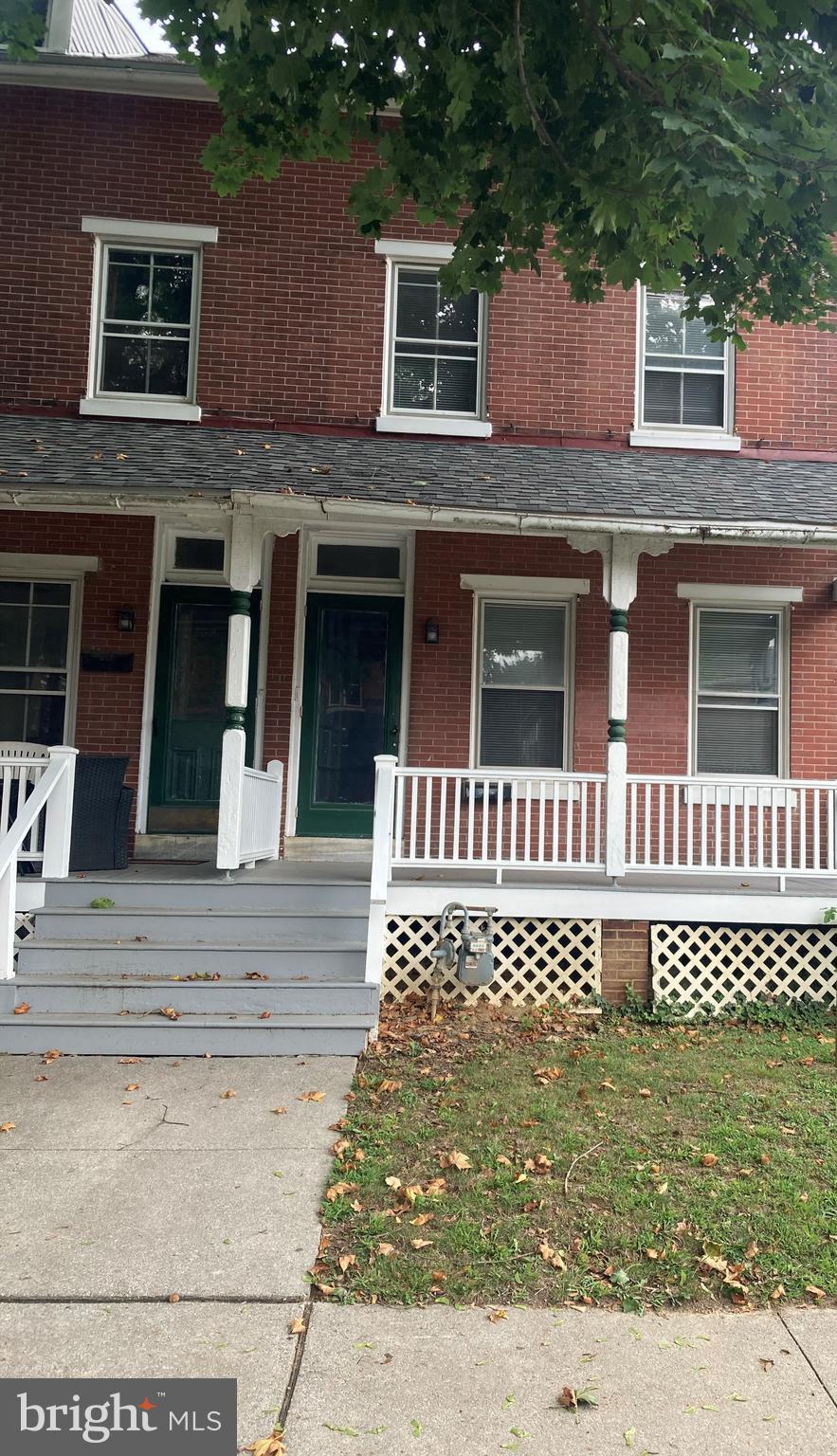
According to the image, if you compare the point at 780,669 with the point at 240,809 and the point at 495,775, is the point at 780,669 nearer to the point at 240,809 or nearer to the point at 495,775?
the point at 495,775

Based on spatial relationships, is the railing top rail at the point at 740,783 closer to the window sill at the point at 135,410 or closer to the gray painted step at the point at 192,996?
the gray painted step at the point at 192,996

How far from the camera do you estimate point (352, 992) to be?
239 inches

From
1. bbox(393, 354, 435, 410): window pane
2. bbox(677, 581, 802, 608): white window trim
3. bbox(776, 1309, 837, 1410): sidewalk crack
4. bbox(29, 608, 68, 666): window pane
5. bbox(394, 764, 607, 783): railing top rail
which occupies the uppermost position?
bbox(393, 354, 435, 410): window pane

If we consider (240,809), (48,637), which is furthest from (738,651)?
(48,637)

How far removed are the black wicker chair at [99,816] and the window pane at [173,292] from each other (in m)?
4.61

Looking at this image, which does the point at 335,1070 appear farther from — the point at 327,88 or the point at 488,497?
the point at 327,88

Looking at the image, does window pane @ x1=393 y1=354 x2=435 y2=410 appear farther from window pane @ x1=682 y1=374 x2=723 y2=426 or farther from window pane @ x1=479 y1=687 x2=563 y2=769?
window pane @ x1=479 y1=687 x2=563 y2=769

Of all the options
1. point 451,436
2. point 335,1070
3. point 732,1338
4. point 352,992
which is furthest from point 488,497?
point 732,1338

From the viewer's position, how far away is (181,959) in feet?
20.5

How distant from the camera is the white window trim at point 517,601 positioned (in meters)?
9.00

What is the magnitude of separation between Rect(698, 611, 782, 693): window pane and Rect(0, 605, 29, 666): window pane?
21.0 feet

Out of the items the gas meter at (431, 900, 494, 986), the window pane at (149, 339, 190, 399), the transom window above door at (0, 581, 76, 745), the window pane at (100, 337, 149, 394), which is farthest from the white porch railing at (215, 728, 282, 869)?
the window pane at (100, 337, 149, 394)

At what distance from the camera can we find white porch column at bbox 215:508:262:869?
22.9 ft

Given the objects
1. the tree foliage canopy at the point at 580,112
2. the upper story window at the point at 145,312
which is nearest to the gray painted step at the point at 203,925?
the tree foliage canopy at the point at 580,112
